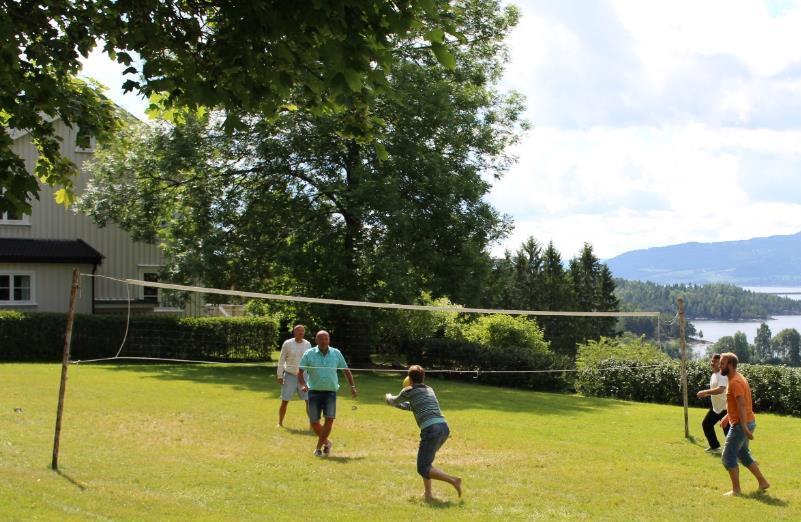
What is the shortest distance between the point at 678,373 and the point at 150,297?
2547cm

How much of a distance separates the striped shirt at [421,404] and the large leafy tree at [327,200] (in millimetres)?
19781

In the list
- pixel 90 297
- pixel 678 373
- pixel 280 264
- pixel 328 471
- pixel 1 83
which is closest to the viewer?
pixel 1 83

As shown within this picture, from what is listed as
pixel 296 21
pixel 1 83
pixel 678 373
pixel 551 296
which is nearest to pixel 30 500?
pixel 1 83

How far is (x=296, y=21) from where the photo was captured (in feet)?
27.2

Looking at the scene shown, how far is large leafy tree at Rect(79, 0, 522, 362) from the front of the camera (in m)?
33.1

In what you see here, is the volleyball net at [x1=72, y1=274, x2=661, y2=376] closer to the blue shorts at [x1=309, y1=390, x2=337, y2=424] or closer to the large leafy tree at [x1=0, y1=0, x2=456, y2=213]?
the blue shorts at [x1=309, y1=390, x2=337, y2=424]

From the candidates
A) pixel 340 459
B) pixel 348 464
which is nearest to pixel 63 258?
pixel 340 459

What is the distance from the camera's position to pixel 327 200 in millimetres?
35094

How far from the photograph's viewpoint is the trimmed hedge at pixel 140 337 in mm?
33531

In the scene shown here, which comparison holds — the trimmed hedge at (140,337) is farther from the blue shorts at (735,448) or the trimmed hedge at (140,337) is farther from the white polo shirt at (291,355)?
the blue shorts at (735,448)

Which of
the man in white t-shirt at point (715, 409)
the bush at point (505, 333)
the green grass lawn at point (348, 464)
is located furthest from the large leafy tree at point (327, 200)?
the man in white t-shirt at point (715, 409)

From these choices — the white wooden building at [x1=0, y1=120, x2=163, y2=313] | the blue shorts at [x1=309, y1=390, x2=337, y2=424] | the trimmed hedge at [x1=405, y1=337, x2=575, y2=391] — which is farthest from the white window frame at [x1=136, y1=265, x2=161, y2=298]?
the blue shorts at [x1=309, y1=390, x2=337, y2=424]

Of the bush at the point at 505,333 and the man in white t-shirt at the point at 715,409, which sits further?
the bush at the point at 505,333

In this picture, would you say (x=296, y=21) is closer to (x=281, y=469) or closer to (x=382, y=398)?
(x=281, y=469)
